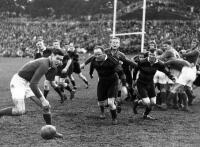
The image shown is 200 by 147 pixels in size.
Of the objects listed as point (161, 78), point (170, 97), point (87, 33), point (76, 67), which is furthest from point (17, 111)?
point (87, 33)

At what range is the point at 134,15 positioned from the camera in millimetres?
34438

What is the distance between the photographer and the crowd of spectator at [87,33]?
1451 inches

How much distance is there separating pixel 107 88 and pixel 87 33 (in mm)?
39481

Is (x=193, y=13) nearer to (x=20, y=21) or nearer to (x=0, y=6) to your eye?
(x=20, y=21)

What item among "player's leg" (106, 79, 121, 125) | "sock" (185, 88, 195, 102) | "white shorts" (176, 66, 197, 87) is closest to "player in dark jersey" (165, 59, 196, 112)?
"white shorts" (176, 66, 197, 87)

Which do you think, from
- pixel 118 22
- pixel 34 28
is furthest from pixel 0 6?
pixel 118 22

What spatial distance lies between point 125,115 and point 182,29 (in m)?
29.7

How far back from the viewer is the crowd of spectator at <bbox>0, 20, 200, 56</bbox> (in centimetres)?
3684

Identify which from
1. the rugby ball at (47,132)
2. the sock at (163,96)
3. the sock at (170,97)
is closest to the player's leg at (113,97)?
the rugby ball at (47,132)

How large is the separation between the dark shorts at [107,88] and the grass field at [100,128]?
25.0 inches

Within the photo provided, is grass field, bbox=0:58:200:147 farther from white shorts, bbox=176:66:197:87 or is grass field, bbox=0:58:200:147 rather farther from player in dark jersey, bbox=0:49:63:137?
white shorts, bbox=176:66:197:87

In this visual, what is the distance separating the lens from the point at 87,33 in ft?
161

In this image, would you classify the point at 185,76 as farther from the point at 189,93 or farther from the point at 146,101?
the point at 146,101

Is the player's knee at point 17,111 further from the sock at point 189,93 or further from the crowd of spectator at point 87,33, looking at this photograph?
the crowd of spectator at point 87,33
